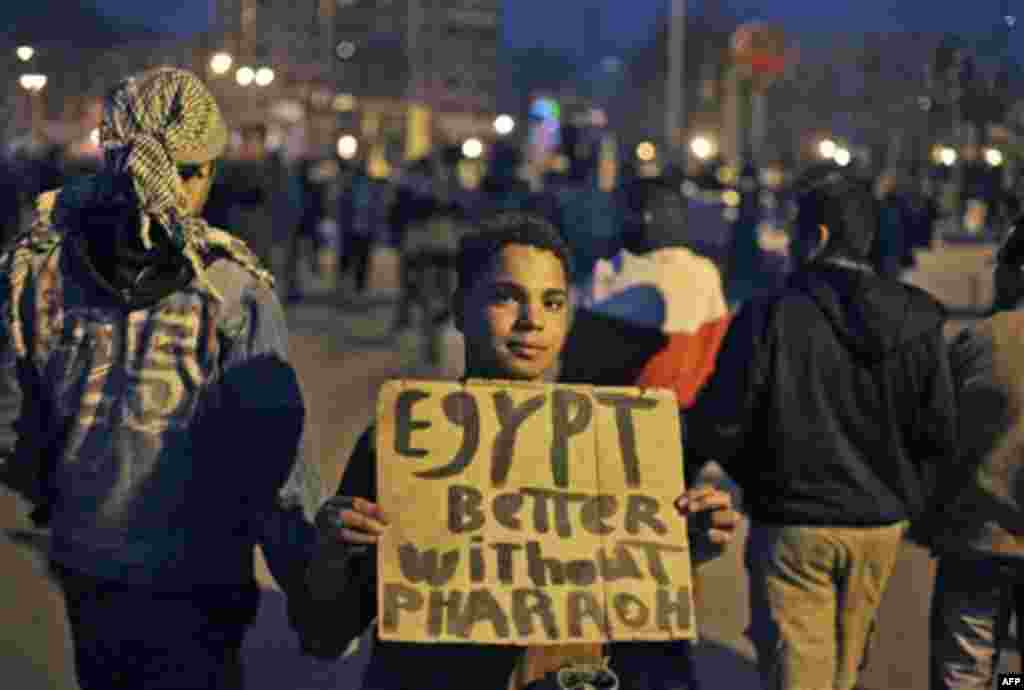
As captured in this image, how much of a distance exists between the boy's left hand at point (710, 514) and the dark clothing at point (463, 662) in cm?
20

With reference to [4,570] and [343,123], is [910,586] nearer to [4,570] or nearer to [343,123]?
[4,570]

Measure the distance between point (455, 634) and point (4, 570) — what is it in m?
6.29

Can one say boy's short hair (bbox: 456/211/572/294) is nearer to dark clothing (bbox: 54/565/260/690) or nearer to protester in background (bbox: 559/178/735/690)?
dark clothing (bbox: 54/565/260/690)

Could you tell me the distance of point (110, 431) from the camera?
377 cm

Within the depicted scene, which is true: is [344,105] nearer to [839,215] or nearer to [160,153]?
[839,215]

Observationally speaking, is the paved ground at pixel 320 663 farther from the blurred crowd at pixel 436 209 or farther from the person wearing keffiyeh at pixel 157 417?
the blurred crowd at pixel 436 209

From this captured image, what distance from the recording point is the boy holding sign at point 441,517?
11.1 feet

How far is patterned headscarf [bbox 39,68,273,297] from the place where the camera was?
3.79 meters

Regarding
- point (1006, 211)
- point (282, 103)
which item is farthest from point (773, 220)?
point (1006, 211)

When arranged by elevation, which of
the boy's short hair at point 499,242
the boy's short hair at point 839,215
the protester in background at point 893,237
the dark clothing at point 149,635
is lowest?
the protester in background at point 893,237

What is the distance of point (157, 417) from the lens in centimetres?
375

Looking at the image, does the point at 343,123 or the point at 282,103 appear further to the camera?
the point at 343,123

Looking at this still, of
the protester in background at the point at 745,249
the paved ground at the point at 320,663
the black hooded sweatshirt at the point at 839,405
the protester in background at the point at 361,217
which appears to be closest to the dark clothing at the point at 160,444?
the paved ground at the point at 320,663

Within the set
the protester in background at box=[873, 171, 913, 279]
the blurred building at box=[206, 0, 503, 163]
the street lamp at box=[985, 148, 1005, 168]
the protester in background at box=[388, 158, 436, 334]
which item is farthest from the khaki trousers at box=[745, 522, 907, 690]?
the blurred building at box=[206, 0, 503, 163]
